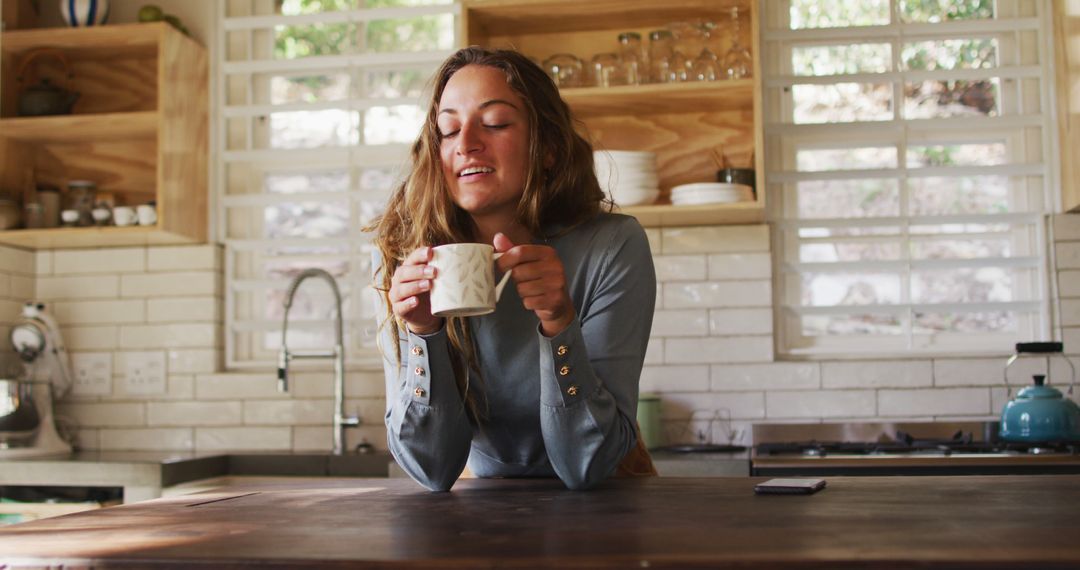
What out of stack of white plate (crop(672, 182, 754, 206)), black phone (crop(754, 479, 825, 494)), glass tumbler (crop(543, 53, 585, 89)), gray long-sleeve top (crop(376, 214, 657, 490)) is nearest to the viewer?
black phone (crop(754, 479, 825, 494))

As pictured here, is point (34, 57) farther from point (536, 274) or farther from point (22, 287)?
point (536, 274)

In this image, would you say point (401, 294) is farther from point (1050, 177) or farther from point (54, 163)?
point (54, 163)

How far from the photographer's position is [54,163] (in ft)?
13.8

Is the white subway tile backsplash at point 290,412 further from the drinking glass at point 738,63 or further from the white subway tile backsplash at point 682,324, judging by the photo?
the drinking glass at point 738,63

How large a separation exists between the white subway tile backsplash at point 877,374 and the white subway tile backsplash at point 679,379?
40 cm

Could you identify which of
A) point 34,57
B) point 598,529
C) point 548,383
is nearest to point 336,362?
point 34,57

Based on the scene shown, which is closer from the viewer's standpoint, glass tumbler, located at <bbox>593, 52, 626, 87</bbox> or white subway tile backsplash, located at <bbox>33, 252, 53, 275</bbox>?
glass tumbler, located at <bbox>593, 52, 626, 87</bbox>

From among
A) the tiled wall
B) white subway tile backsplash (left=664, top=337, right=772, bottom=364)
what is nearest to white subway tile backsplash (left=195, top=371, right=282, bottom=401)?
the tiled wall

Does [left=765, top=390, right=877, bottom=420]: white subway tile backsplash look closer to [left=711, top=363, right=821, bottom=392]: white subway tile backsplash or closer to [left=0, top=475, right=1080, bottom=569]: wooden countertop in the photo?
[left=711, top=363, right=821, bottom=392]: white subway tile backsplash

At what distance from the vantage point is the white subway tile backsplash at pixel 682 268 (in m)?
3.71

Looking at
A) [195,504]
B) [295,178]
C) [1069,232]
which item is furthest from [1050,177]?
[195,504]

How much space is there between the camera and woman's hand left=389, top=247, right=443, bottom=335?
4.81ft

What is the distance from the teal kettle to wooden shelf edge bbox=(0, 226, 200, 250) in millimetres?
2797

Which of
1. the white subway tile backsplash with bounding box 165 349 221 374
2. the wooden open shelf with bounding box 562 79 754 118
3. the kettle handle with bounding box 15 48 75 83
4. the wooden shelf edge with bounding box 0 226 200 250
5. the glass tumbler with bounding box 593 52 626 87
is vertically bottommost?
the white subway tile backsplash with bounding box 165 349 221 374
